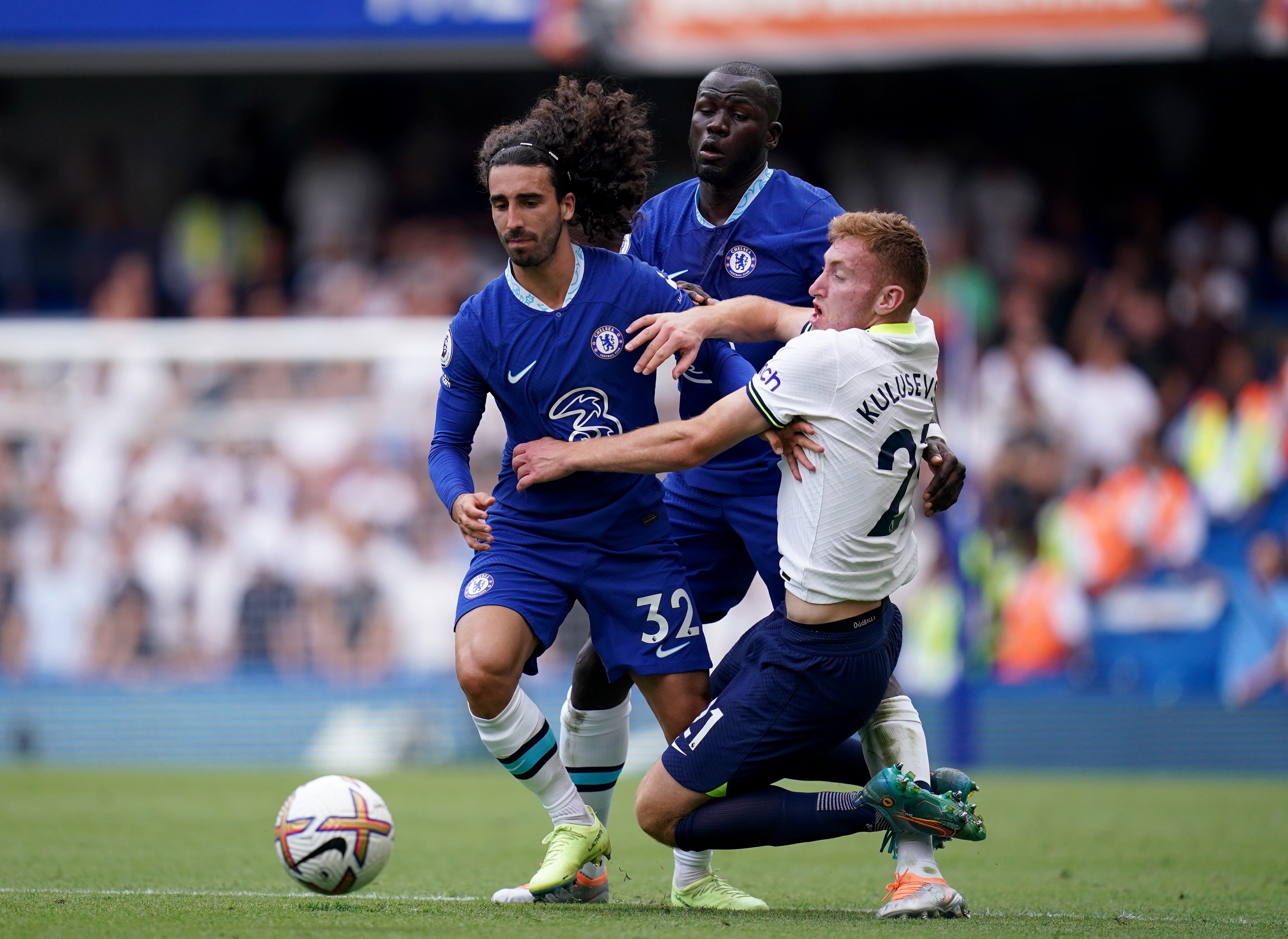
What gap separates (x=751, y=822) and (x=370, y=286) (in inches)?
442

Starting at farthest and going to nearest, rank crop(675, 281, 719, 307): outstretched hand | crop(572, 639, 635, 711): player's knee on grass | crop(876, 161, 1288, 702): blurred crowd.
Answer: crop(876, 161, 1288, 702): blurred crowd → crop(572, 639, 635, 711): player's knee on grass → crop(675, 281, 719, 307): outstretched hand

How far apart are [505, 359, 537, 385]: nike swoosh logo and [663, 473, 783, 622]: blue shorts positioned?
2.81 ft

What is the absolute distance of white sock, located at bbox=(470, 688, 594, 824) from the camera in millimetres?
5250

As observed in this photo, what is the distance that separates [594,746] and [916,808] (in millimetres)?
1531

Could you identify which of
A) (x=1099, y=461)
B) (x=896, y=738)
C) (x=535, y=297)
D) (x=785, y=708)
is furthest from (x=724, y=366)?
(x=1099, y=461)

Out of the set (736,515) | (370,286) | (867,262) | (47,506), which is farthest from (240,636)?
(867,262)

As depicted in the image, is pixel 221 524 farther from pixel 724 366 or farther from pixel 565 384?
pixel 724 366

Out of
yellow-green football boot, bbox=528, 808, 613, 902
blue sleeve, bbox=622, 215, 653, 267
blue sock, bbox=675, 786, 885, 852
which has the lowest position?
yellow-green football boot, bbox=528, 808, 613, 902

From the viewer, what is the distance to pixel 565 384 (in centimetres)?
527

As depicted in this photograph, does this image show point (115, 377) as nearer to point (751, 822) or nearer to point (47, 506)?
point (47, 506)

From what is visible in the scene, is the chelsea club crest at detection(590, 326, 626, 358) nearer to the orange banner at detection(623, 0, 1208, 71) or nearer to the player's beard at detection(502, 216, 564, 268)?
the player's beard at detection(502, 216, 564, 268)

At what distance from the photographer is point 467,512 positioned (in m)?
4.93

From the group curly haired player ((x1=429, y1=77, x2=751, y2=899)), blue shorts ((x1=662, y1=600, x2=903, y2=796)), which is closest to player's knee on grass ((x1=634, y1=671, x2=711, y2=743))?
curly haired player ((x1=429, y1=77, x2=751, y2=899))

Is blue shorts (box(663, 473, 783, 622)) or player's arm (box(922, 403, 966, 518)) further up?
player's arm (box(922, 403, 966, 518))
